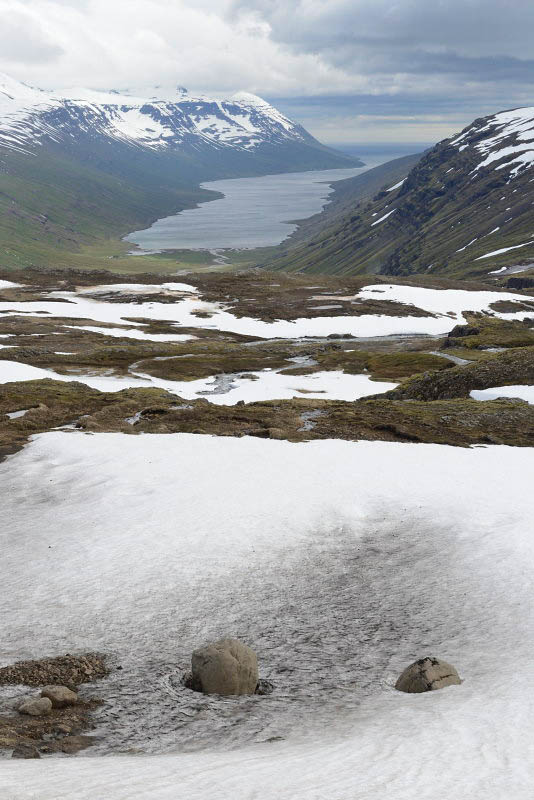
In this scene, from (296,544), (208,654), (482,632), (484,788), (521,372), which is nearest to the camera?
(484,788)

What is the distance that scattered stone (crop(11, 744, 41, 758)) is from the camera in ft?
43.0

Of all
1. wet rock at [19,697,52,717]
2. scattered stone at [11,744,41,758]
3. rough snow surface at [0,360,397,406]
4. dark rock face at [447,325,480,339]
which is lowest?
rough snow surface at [0,360,397,406]

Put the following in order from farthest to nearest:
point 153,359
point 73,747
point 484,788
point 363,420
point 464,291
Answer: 1. point 464,291
2. point 153,359
3. point 363,420
4. point 73,747
5. point 484,788

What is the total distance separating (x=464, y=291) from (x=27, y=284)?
124378 millimetres

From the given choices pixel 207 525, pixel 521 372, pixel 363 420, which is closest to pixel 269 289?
pixel 521 372

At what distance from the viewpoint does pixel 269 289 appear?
185125 mm

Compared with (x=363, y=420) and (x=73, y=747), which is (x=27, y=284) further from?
(x=73, y=747)

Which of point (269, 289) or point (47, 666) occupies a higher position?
point (269, 289)

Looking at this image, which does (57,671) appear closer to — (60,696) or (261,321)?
(60,696)

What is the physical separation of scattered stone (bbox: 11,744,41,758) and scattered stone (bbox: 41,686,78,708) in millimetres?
2095

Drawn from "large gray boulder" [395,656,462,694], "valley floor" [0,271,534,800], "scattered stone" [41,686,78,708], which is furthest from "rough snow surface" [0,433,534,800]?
"scattered stone" [41,686,78,708]

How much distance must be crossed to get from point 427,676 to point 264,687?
428 cm

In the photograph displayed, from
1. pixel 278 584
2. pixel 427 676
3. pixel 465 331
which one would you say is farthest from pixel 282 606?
pixel 465 331

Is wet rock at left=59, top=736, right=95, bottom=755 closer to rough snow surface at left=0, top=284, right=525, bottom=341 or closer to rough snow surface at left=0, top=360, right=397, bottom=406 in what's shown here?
rough snow surface at left=0, top=360, right=397, bottom=406
